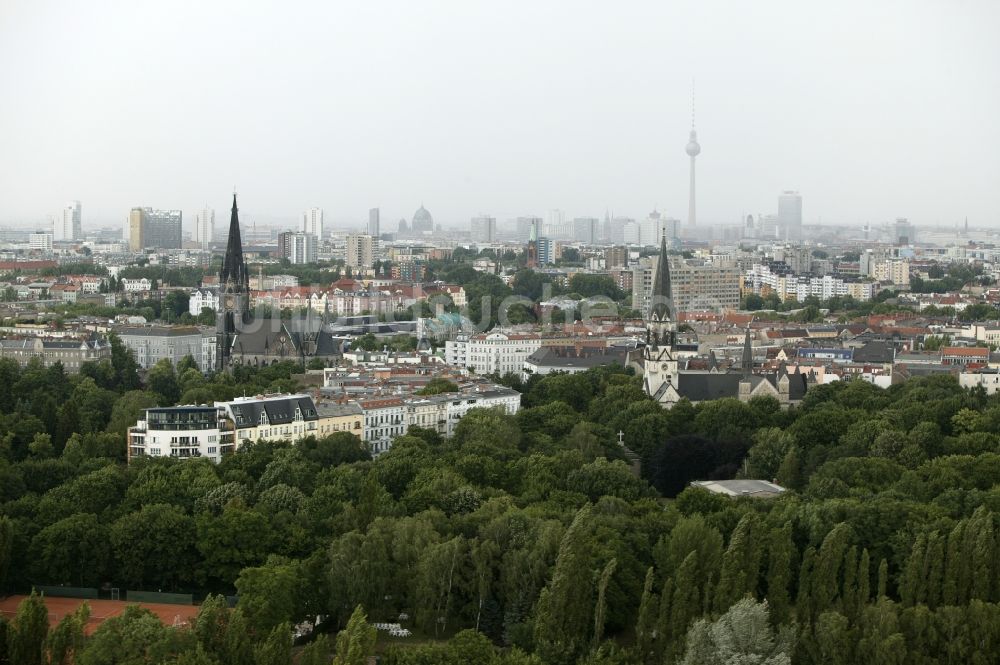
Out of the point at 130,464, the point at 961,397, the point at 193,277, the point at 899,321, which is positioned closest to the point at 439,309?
the point at 899,321

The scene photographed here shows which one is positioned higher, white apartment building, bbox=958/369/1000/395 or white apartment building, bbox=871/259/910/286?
white apartment building, bbox=871/259/910/286

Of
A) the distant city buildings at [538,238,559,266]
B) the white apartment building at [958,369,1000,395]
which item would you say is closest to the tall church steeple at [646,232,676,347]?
the white apartment building at [958,369,1000,395]

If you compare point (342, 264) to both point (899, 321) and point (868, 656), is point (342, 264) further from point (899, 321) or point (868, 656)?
point (868, 656)

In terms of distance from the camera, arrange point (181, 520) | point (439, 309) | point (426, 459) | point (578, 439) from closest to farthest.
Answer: point (181, 520) → point (426, 459) → point (578, 439) → point (439, 309)

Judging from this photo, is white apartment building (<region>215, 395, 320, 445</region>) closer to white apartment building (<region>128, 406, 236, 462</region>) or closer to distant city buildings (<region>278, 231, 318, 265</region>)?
white apartment building (<region>128, 406, 236, 462</region>)

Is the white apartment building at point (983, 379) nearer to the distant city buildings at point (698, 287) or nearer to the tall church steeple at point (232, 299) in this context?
the tall church steeple at point (232, 299)
